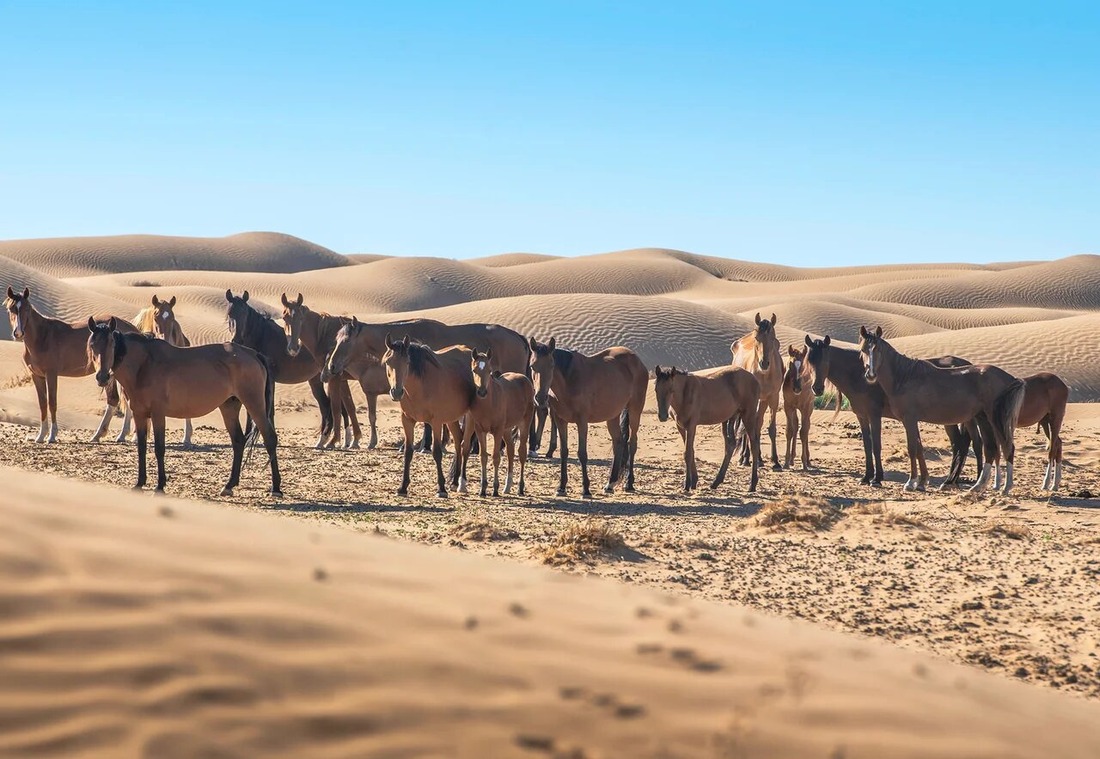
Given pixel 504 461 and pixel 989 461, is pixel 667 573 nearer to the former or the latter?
pixel 989 461

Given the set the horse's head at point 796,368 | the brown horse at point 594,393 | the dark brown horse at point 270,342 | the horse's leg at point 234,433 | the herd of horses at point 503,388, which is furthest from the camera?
the dark brown horse at point 270,342

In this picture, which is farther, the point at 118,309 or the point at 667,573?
the point at 118,309

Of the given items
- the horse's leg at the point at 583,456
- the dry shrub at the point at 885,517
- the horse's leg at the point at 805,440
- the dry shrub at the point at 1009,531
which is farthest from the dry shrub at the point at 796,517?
the horse's leg at the point at 805,440

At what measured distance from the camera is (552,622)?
3645 mm

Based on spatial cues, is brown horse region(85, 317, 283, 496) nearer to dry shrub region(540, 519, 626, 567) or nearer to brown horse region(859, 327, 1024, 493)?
dry shrub region(540, 519, 626, 567)

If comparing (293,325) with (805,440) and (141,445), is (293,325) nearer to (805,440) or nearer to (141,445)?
(141,445)

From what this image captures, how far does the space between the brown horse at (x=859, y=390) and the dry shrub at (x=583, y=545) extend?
798 centimetres

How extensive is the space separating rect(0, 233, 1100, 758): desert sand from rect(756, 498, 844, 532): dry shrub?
0.04 m

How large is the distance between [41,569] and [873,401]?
50.7 feet

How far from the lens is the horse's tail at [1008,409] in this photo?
52.2 ft

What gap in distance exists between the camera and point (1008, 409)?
1595cm

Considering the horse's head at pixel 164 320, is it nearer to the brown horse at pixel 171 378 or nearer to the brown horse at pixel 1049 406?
the brown horse at pixel 171 378

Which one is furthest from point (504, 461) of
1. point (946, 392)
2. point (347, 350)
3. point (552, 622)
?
point (552, 622)

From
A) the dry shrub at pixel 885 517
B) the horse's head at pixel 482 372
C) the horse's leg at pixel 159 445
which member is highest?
the horse's head at pixel 482 372
